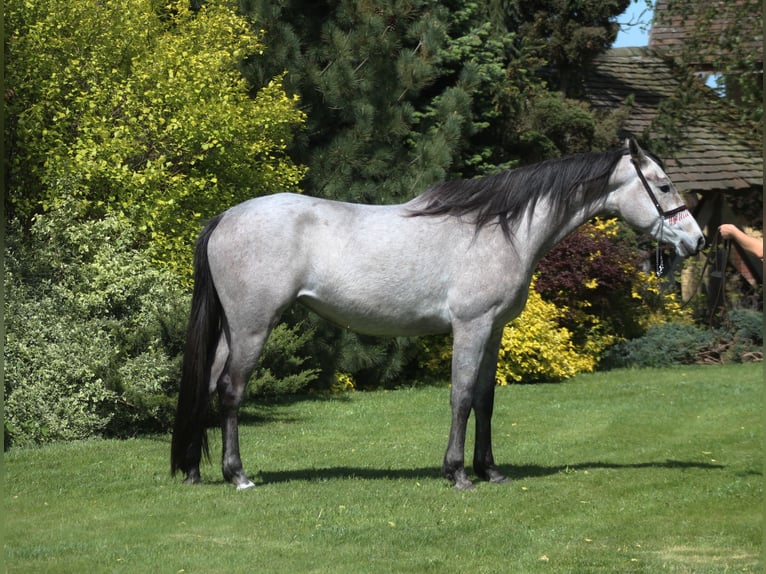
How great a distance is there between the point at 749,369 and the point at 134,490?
10.6 m

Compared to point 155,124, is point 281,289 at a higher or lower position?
lower

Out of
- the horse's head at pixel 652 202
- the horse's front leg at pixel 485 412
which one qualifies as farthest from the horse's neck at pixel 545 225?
the horse's front leg at pixel 485 412

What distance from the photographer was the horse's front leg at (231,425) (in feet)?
22.6

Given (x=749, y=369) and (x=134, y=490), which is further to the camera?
(x=749, y=369)

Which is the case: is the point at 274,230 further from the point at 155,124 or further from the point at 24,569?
the point at 155,124

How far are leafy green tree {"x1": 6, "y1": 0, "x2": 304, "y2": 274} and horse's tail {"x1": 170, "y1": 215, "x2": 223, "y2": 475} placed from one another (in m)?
3.66

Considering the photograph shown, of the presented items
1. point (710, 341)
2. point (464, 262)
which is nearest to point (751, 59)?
point (710, 341)

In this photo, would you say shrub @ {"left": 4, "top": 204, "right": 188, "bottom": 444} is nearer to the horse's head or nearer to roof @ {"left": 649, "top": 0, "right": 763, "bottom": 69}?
the horse's head

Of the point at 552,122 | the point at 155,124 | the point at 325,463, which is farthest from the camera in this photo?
the point at 552,122

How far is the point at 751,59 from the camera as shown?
48.9 feet

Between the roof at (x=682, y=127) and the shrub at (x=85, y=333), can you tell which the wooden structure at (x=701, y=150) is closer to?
the roof at (x=682, y=127)

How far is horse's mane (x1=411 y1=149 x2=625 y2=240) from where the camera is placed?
7.21 m

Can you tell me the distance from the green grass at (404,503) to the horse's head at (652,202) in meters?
1.78

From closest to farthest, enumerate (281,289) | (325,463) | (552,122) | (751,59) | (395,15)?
(281,289), (325,463), (395,15), (751,59), (552,122)
